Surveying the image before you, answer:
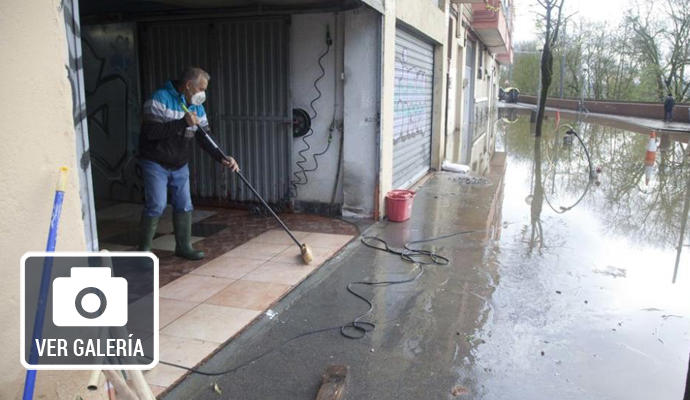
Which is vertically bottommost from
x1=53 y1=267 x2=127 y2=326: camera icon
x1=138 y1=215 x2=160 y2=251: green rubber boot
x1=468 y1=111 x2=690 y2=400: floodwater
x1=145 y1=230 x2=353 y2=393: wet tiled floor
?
x1=468 y1=111 x2=690 y2=400: floodwater

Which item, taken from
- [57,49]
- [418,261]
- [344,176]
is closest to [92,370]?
[57,49]

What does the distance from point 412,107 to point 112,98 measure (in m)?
4.85

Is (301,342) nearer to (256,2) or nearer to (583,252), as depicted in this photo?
(583,252)

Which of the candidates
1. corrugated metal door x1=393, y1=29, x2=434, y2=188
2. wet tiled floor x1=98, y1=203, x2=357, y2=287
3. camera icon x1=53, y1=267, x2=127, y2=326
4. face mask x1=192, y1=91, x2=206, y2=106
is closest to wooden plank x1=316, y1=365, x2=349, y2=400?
camera icon x1=53, y1=267, x2=127, y2=326

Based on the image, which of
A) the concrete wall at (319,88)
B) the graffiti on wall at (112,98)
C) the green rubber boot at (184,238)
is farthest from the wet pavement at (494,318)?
the graffiti on wall at (112,98)

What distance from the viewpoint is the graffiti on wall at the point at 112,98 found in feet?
24.9

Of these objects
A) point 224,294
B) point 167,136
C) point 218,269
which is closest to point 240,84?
point 167,136

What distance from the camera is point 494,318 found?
172 inches

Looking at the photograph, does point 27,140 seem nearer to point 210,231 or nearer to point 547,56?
point 210,231

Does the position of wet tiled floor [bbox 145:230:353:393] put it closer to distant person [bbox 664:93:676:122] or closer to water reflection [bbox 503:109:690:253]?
water reflection [bbox 503:109:690:253]

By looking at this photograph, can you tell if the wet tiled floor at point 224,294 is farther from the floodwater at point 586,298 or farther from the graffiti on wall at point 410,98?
the graffiti on wall at point 410,98

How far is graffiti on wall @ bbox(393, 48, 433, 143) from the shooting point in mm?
8422

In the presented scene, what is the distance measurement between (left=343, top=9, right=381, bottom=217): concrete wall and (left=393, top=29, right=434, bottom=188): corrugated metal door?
1356 millimetres

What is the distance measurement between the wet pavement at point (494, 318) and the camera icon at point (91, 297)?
115 centimetres
